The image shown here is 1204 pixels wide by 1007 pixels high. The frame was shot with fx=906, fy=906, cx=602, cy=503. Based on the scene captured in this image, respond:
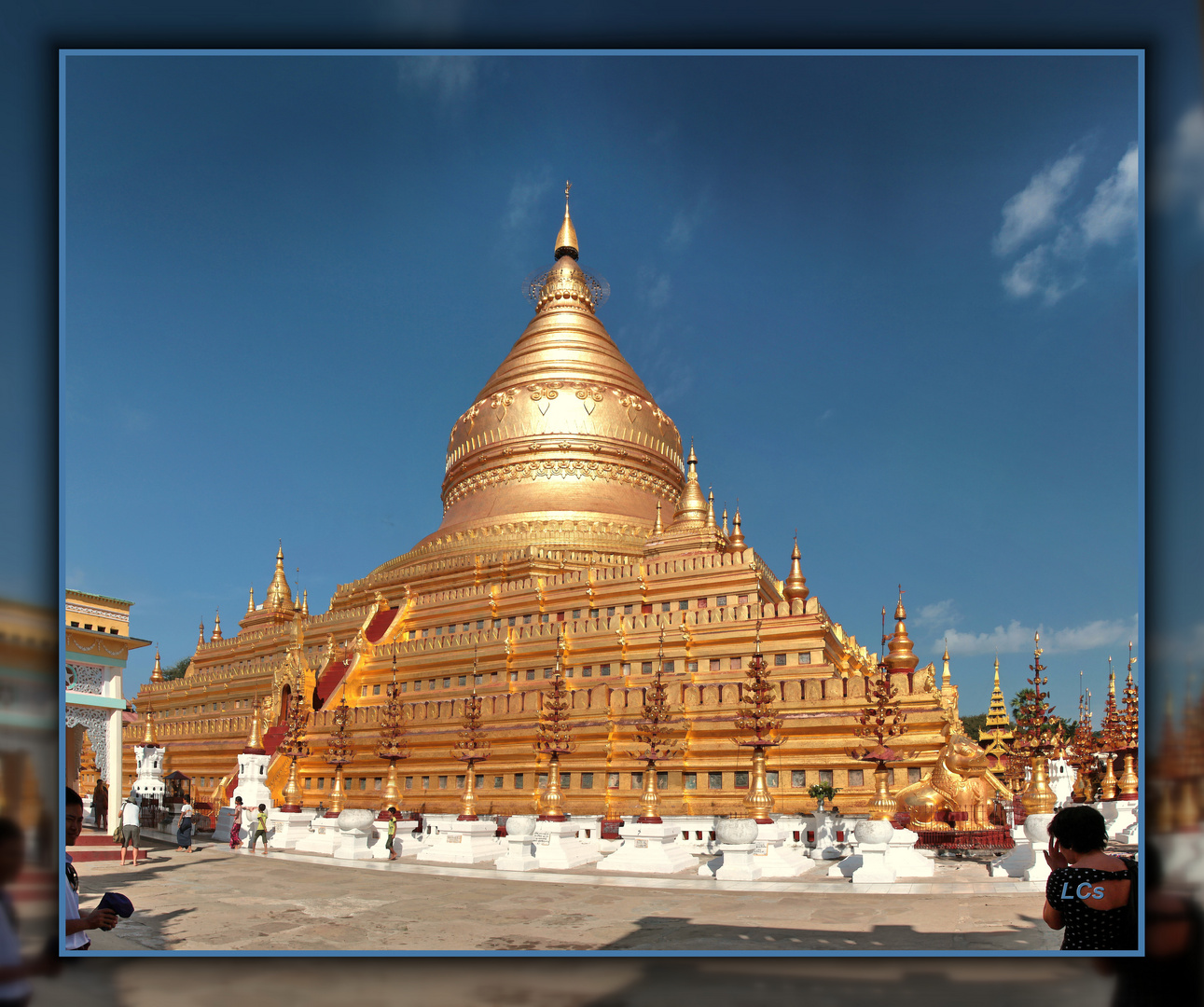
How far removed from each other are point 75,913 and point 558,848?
10.0m

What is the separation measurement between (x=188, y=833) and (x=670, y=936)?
14768 mm

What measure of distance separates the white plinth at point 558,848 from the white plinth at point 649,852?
0.59m

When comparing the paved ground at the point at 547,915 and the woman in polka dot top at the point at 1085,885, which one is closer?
the woman in polka dot top at the point at 1085,885

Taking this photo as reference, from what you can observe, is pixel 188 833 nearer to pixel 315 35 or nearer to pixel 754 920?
pixel 754 920

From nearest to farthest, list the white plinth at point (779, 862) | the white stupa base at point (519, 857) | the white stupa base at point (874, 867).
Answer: the white stupa base at point (874, 867), the white plinth at point (779, 862), the white stupa base at point (519, 857)

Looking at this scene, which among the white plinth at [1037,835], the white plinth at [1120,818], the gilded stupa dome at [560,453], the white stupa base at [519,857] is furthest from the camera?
the gilded stupa dome at [560,453]

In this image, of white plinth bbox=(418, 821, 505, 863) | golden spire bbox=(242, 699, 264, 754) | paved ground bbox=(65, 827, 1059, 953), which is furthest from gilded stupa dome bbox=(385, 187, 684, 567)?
paved ground bbox=(65, 827, 1059, 953)

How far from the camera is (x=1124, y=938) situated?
5754 millimetres

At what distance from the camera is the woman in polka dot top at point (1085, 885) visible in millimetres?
4988

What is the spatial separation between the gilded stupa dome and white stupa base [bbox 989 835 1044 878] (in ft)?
59.2

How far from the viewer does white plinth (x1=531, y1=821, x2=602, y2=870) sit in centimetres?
1543

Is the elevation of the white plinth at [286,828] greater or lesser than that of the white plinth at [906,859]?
lesser

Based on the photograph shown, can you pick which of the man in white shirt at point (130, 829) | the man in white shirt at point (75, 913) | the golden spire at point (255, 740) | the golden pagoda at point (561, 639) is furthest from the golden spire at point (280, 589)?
the man in white shirt at point (75, 913)

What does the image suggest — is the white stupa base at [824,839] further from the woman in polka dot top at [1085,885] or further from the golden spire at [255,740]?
the golden spire at [255,740]
